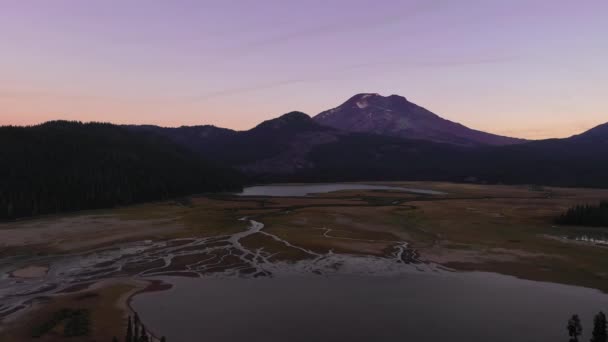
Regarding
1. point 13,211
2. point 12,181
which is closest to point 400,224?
point 13,211

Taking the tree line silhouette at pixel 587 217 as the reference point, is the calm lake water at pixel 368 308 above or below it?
below

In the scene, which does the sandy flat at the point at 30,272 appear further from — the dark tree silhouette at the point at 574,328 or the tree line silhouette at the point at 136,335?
the dark tree silhouette at the point at 574,328

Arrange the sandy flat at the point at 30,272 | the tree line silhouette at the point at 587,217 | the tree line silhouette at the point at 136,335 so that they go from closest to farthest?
1. the tree line silhouette at the point at 136,335
2. the sandy flat at the point at 30,272
3. the tree line silhouette at the point at 587,217

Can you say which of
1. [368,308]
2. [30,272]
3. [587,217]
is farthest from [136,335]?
[587,217]

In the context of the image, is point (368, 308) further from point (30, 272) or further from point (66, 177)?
point (66, 177)

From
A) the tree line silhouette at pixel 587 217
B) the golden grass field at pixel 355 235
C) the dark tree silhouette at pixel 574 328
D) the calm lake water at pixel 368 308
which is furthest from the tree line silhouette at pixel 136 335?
the tree line silhouette at pixel 587 217

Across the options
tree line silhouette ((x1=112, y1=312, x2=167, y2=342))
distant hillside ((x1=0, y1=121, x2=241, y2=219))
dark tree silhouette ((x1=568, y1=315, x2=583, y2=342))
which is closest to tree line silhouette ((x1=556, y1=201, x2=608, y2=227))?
dark tree silhouette ((x1=568, y1=315, x2=583, y2=342))
